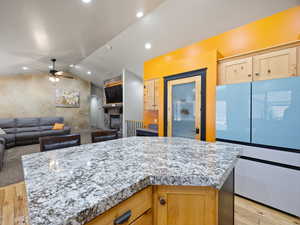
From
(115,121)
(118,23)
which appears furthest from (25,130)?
(118,23)

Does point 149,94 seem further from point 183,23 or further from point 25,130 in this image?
point 25,130

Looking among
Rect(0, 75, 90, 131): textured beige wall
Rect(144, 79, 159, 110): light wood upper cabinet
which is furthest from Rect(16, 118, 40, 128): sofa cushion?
Rect(144, 79, 159, 110): light wood upper cabinet

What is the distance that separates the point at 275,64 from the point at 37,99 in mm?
8993

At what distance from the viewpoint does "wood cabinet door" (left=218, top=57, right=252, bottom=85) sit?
208cm

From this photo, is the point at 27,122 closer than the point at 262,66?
No

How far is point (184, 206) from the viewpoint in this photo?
0.83 m

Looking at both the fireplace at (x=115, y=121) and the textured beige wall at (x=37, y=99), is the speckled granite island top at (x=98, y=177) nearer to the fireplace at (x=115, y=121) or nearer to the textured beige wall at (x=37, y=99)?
the fireplace at (x=115, y=121)

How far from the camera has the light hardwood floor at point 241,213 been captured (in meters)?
1.54

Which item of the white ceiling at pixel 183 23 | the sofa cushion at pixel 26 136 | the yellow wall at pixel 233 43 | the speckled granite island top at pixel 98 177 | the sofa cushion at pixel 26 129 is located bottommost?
the sofa cushion at pixel 26 136

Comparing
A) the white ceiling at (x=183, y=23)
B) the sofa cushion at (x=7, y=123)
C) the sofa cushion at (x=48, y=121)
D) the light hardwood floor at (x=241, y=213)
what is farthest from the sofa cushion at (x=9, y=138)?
the white ceiling at (x=183, y=23)

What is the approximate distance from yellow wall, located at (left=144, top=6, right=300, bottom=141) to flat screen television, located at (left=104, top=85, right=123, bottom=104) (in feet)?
12.0

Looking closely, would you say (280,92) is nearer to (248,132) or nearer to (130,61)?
(248,132)

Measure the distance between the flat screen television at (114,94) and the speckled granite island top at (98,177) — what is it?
5.43m

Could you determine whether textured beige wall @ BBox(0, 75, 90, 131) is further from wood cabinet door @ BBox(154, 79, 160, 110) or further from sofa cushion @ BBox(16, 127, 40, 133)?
wood cabinet door @ BBox(154, 79, 160, 110)
